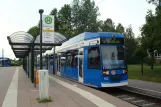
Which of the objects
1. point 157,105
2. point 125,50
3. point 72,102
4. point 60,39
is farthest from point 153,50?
point 72,102

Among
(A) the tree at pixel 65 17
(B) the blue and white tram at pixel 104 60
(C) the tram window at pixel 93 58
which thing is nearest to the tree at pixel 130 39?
(A) the tree at pixel 65 17

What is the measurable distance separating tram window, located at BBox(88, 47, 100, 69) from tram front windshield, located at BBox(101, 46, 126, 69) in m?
0.36

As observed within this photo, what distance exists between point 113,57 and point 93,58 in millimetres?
1185

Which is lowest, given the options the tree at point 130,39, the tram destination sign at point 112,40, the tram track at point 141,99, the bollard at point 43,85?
the tram track at point 141,99

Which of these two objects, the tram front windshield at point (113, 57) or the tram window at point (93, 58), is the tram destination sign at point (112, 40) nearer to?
the tram front windshield at point (113, 57)

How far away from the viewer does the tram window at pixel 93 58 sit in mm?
17414

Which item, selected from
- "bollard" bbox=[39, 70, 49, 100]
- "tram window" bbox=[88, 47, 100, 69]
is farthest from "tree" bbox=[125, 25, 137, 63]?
"bollard" bbox=[39, 70, 49, 100]

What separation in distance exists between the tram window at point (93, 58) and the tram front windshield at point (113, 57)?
0.36m

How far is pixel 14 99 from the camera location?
12.6 meters

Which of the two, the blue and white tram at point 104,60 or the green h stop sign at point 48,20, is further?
the blue and white tram at point 104,60

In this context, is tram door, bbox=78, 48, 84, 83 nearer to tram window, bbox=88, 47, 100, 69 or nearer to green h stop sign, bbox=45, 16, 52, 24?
tram window, bbox=88, 47, 100, 69

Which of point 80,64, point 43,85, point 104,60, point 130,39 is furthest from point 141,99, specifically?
point 130,39

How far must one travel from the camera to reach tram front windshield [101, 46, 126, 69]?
1722 cm

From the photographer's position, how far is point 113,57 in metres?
17.4
